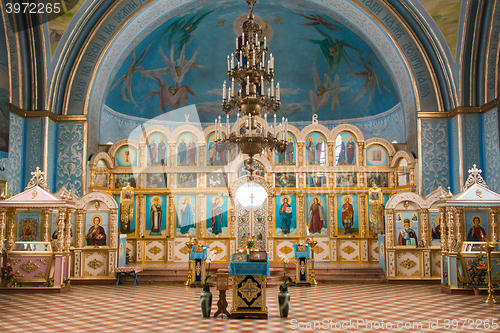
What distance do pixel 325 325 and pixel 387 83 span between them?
12.5 metres

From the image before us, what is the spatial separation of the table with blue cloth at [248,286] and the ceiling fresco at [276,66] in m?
11.2

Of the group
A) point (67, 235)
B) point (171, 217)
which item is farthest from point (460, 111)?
point (67, 235)

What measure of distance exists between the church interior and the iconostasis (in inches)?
2.4

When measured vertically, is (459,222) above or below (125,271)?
above

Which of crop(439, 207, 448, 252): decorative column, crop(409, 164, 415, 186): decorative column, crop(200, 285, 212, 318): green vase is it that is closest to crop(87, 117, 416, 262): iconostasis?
crop(409, 164, 415, 186): decorative column

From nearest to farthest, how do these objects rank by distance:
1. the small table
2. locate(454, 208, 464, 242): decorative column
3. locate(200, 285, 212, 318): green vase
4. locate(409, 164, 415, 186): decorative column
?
locate(200, 285, 212, 318): green vase, locate(454, 208, 464, 242): decorative column, the small table, locate(409, 164, 415, 186): decorative column

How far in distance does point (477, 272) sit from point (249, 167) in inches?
265

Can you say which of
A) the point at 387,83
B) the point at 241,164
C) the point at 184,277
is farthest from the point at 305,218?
the point at 387,83

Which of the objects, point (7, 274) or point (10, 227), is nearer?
point (7, 274)

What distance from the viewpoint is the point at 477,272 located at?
1105cm

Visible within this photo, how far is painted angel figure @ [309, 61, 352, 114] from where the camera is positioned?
19.4 m

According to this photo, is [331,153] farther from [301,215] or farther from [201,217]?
[201,217]

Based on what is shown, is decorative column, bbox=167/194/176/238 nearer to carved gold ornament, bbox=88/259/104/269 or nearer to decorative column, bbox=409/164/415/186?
carved gold ornament, bbox=88/259/104/269

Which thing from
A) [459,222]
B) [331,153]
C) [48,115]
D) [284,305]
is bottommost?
[284,305]
